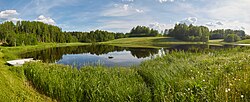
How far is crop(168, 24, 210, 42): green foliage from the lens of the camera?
91.1m

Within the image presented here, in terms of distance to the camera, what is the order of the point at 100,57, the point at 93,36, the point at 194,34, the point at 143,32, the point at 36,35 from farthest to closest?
the point at 143,32 < the point at 93,36 < the point at 194,34 < the point at 36,35 < the point at 100,57

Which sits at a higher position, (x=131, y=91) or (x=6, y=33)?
(x=6, y=33)

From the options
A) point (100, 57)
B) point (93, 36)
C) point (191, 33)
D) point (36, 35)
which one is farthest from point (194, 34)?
point (100, 57)

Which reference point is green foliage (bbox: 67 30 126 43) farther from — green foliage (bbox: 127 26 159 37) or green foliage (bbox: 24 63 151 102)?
green foliage (bbox: 24 63 151 102)

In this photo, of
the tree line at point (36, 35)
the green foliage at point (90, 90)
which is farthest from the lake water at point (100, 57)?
the tree line at point (36, 35)

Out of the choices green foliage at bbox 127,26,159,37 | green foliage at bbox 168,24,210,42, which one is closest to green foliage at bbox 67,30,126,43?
green foliage at bbox 127,26,159,37

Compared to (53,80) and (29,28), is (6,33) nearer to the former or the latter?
(29,28)

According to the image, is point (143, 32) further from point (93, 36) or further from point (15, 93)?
point (15, 93)

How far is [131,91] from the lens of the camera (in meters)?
7.40

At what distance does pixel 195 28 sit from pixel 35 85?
3702 inches

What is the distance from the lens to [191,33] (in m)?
96.2

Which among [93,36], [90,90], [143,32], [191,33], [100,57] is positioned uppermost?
[143,32]

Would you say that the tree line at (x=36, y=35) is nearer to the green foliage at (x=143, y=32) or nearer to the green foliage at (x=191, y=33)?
the green foliage at (x=143, y=32)

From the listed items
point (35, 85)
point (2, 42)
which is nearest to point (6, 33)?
point (2, 42)
